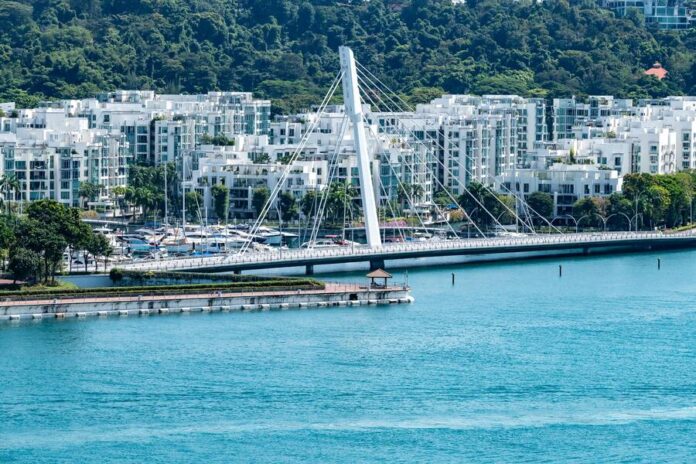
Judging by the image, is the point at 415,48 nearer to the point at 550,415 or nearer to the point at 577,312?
the point at 577,312

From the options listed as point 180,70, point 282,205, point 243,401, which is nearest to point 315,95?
point 180,70

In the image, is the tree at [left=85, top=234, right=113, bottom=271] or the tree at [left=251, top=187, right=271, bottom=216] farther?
the tree at [left=251, top=187, right=271, bottom=216]

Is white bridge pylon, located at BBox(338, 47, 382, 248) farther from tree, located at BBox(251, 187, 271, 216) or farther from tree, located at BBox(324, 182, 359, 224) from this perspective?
tree, located at BBox(251, 187, 271, 216)

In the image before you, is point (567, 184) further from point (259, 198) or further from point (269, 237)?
point (269, 237)

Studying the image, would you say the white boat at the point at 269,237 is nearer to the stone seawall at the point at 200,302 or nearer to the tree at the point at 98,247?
the tree at the point at 98,247

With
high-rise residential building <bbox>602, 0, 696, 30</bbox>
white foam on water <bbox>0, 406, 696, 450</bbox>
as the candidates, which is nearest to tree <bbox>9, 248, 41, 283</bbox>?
white foam on water <bbox>0, 406, 696, 450</bbox>

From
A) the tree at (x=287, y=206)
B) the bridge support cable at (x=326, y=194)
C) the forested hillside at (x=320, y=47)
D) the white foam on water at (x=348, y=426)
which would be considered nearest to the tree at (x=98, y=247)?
the bridge support cable at (x=326, y=194)
